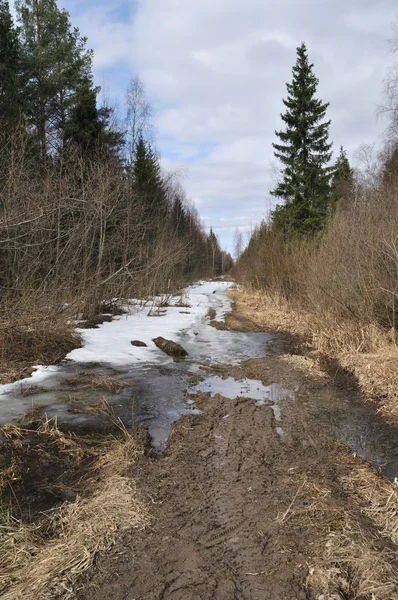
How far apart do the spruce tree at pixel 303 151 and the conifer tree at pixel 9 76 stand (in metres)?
13.9

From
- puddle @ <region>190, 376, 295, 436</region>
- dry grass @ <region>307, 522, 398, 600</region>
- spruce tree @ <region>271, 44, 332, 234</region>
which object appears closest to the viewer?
dry grass @ <region>307, 522, 398, 600</region>

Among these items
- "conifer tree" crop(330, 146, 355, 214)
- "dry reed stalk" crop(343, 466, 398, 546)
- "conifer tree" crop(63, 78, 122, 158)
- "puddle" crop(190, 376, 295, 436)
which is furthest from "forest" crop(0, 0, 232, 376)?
"conifer tree" crop(330, 146, 355, 214)

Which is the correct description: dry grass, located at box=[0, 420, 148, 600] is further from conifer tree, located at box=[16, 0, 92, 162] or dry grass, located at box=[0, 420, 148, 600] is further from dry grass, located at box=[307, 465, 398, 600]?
conifer tree, located at box=[16, 0, 92, 162]

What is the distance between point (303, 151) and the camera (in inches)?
904

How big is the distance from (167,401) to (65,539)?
3.72 m

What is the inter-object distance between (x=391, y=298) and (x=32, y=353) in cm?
791

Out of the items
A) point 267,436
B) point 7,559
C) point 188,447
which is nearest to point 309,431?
point 267,436

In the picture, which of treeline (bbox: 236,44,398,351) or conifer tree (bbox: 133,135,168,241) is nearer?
treeline (bbox: 236,44,398,351)

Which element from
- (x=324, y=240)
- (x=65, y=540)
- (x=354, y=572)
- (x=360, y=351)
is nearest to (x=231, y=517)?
(x=354, y=572)

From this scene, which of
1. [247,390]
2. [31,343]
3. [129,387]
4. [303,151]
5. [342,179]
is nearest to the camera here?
[247,390]

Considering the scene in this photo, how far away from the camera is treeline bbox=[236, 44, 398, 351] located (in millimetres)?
8781

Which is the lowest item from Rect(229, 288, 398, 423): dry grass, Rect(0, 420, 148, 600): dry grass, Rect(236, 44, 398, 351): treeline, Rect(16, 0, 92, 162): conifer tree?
Rect(0, 420, 148, 600): dry grass

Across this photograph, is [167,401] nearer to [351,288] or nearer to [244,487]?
[244,487]

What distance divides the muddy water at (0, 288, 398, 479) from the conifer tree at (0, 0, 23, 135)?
9.22 m
